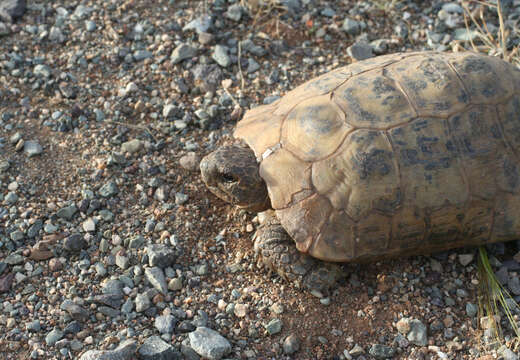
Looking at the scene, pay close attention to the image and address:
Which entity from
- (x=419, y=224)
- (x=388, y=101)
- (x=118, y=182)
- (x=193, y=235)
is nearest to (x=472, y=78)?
(x=388, y=101)

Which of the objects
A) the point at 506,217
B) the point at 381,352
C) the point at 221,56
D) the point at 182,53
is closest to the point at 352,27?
the point at 221,56

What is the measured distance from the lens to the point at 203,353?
11.2 ft

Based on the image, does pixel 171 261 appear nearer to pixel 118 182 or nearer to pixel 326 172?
pixel 118 182

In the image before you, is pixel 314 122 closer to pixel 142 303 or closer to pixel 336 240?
pixel 336 240

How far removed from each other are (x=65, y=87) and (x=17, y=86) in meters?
0.42

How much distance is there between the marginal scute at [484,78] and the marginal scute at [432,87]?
0.06 m

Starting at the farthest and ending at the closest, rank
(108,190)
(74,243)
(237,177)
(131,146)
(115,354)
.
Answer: (131,146)
(108,190)
(74,243)
(237,177)
(115,354)

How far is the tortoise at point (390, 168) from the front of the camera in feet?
11.7

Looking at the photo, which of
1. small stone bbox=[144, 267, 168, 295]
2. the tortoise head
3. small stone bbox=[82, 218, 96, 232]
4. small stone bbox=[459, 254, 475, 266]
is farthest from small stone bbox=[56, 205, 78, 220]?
small stone bbox=[459, 254, 475, 266]

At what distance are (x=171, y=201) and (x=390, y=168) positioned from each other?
1.65 meters

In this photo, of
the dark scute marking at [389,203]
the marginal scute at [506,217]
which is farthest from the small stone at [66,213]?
the marginal scute at [506,217]

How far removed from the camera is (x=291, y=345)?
3.50 metres

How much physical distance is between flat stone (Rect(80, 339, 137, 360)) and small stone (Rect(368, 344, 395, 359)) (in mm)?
1362

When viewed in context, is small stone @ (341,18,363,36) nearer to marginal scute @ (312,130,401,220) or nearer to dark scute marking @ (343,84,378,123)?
dark scute marking @ (343,84,378,123)
